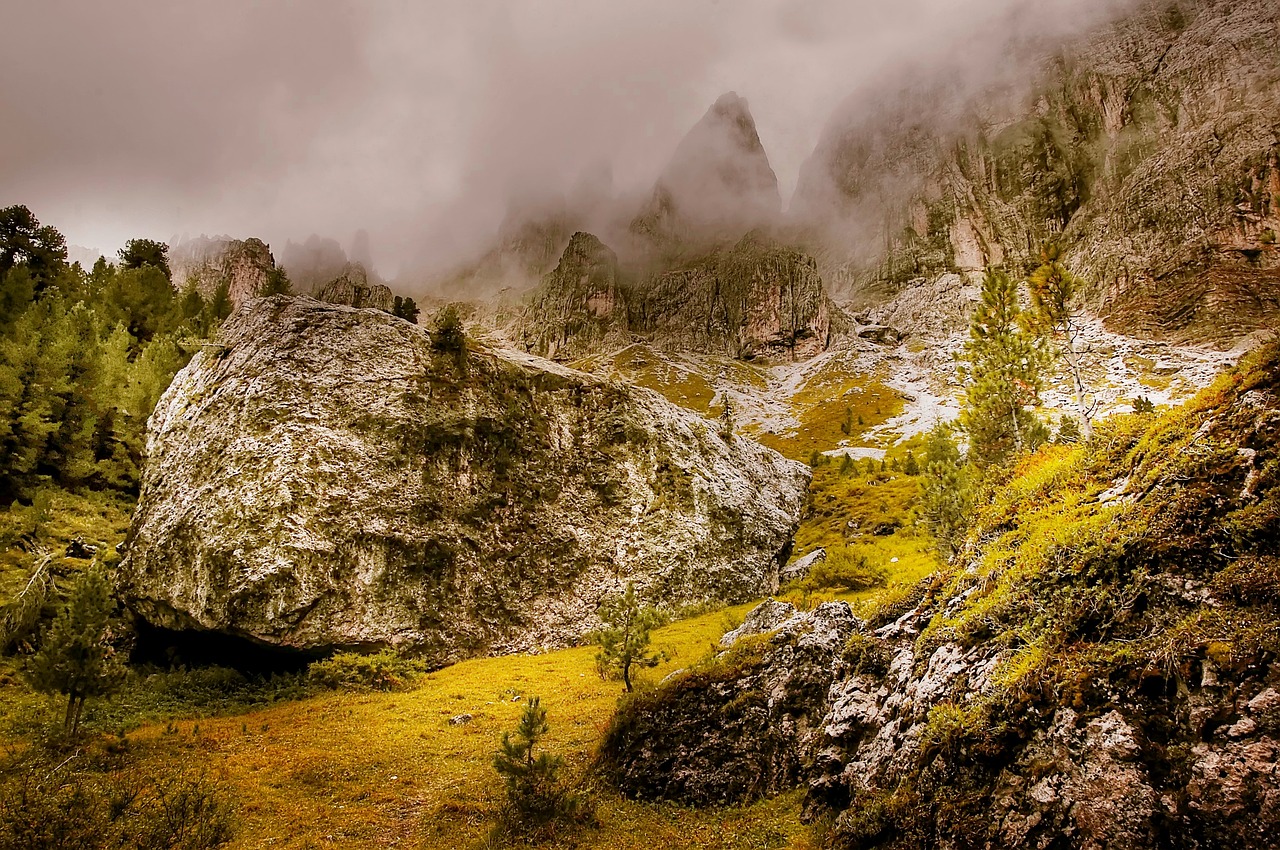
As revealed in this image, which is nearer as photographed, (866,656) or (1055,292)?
(866,656)

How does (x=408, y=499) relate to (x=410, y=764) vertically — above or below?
above

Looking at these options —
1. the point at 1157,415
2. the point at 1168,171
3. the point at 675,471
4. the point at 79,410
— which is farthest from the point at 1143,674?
the point at 1168,171

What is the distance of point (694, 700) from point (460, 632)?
1536cm

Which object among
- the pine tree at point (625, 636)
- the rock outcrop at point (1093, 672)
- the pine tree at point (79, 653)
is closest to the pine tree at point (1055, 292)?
the rock outcrop at point (1093, 672)

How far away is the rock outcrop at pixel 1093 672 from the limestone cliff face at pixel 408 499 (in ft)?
56.3

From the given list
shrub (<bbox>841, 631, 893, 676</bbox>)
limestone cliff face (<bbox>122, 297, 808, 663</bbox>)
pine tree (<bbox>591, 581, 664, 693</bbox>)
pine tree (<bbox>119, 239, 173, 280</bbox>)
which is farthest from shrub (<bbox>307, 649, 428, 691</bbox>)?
pine tree (<bbox>119, 239, 173, 280</bbox>)

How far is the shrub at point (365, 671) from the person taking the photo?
2153cm

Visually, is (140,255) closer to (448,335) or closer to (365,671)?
(448,335)

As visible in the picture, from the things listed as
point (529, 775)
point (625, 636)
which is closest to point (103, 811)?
point (529, 775)

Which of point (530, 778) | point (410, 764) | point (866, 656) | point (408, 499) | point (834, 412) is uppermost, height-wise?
point (834, 412)

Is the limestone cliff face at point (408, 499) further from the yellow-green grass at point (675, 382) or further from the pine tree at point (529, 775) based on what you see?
the yellow-green grass at point (675, 382)

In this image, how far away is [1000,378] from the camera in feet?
108

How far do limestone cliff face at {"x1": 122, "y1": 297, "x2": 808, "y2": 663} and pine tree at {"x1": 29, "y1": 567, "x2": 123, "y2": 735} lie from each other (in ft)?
16.0

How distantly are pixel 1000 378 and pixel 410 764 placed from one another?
113ft
